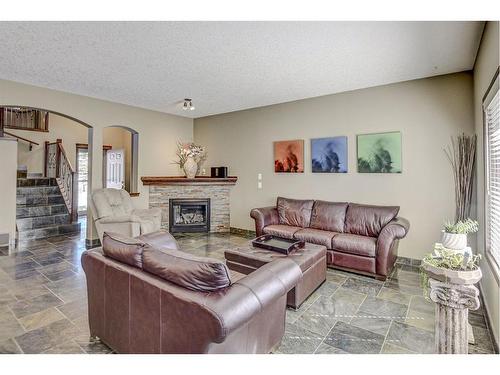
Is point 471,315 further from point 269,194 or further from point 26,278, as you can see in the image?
point 26,278

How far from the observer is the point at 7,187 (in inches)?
178

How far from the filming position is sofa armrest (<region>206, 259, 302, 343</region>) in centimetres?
137

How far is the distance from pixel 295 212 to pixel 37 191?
18.6 feet

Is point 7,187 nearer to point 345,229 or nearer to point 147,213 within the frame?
point 147,213

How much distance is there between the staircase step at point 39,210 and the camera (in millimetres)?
5517

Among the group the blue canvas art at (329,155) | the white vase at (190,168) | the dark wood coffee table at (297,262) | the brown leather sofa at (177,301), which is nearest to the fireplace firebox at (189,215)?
the white vase at (190,168)

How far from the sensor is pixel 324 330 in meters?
2.39

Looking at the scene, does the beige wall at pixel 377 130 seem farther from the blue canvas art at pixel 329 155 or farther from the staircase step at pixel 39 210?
the staircase step at pixel 39 210

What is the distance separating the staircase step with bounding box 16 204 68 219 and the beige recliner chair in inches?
69.0

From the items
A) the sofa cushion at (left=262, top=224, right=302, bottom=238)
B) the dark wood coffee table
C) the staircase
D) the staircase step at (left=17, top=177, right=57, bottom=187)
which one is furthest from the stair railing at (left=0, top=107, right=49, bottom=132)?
the dark wood coffee table

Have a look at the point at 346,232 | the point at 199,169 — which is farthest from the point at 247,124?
the point at 346,232

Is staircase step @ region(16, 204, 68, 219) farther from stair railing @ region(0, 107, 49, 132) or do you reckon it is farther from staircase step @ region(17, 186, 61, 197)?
stair railing @ region(0, 107, 49, 132)

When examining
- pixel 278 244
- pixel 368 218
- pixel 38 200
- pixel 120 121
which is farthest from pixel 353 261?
pixel 38 200

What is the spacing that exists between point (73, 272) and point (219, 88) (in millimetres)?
3378
